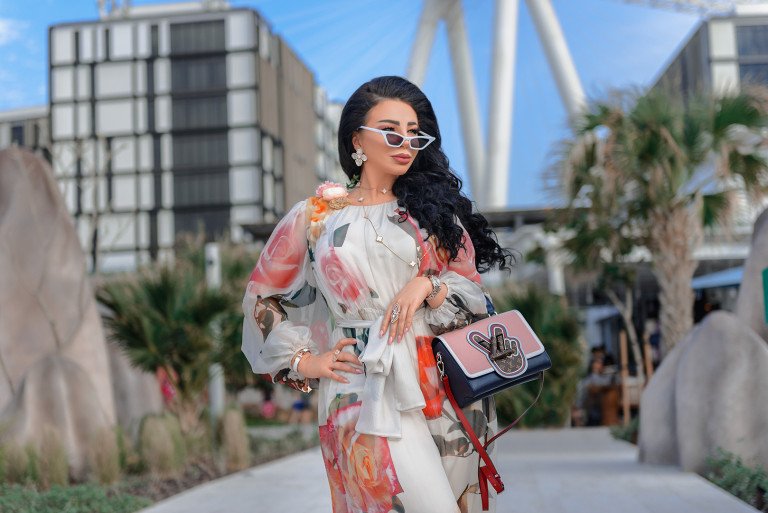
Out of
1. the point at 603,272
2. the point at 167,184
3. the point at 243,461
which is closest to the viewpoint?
the point at 243,461

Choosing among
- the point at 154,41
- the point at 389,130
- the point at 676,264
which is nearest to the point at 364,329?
the point at 389,130

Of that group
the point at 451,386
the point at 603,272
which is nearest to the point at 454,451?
the point at 451,386

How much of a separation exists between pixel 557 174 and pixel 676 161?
6.30 feet

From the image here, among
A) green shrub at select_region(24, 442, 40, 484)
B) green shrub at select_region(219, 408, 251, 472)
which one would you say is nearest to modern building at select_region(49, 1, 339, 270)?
green shrub at select_region(219, 408, 251, 472)

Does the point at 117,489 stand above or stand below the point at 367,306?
below

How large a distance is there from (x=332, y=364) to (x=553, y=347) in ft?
50.1

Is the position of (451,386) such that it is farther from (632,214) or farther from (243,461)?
(632,214)

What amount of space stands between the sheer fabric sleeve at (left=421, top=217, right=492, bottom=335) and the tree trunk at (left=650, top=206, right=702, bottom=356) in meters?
11.0

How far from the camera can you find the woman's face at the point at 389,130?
3.36 meters

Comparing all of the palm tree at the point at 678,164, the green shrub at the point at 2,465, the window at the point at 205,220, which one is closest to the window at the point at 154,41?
the window at the point at 205,220

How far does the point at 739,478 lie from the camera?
317 inches

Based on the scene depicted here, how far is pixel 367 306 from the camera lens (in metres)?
3.22

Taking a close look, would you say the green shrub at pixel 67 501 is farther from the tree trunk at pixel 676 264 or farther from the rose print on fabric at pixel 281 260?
the tree trunk at pixel 676 264

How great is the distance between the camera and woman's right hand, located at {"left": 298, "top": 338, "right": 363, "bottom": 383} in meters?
3.17
